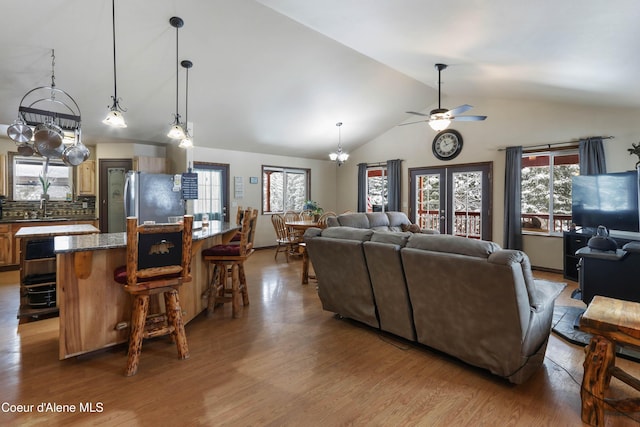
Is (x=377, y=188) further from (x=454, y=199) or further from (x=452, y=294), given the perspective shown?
(x=452, y=294)

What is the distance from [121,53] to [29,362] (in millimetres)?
3381

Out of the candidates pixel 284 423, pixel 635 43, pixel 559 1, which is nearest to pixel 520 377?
pixel 284 423

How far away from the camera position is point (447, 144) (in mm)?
7062

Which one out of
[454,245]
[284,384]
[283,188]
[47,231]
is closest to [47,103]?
[47,231]

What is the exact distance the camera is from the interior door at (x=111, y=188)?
630 cm

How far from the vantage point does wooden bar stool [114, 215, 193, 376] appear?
2.33 metres

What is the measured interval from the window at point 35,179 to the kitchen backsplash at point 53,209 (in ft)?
0.38

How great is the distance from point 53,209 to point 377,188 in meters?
7.05

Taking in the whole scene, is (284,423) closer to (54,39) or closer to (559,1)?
(559,1)

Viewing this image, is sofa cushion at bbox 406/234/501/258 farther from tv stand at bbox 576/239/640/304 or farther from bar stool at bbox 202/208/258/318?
tv stand at bbox 576/239/640/304

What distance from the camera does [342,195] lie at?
30.6ft

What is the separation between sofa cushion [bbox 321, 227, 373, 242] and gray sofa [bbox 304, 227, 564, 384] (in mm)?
10

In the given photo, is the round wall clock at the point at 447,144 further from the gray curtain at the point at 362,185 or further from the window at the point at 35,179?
the window at the point at 35,179

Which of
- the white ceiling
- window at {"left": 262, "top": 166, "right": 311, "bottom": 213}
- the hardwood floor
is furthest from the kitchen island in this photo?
window at {"left": 262, "top": 166, "right": 311, "bottom": 213}
